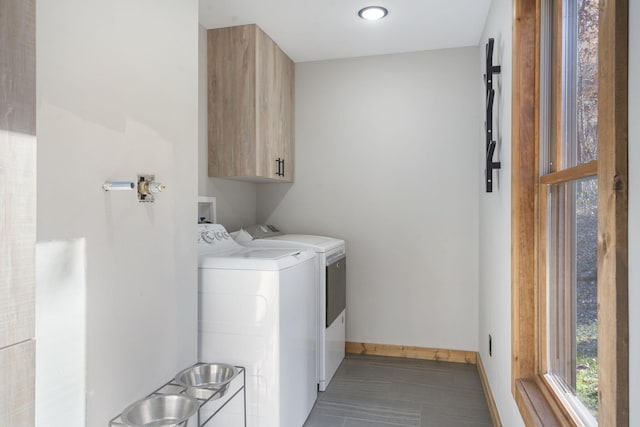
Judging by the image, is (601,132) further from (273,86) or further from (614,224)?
(273,86)

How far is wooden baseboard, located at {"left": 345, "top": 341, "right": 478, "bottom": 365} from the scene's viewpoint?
3.14 meters

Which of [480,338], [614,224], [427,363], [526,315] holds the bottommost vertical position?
[427,363]

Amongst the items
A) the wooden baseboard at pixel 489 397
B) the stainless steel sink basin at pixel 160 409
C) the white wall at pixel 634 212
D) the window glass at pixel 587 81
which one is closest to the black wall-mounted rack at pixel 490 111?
the window glass at pixel 587 81

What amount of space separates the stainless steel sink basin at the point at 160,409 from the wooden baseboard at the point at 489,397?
1.53 metres

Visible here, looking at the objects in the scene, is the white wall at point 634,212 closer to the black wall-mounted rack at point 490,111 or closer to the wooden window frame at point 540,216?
the wooden window frame at point 540,216

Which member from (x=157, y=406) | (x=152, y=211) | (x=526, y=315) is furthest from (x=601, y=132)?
(x=157, y=406)

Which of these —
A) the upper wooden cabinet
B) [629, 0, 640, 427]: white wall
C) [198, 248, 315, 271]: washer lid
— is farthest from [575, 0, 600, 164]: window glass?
the upper wooden cabinet

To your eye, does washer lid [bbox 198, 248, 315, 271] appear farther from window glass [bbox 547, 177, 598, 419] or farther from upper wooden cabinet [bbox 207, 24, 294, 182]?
window glass [bbox 547, 177, 598, 419]

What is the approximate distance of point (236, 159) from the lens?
9.04ft

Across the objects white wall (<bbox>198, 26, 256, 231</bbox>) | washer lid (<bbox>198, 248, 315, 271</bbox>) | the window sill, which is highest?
white wall (<bbox>198, 26, 256, 231</bbox>)

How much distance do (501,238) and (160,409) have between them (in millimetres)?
1635

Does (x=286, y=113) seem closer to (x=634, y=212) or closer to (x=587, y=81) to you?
(x=587, y=81)

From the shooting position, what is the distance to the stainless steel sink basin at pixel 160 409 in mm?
1380

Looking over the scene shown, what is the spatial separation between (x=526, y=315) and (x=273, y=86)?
2.22m
